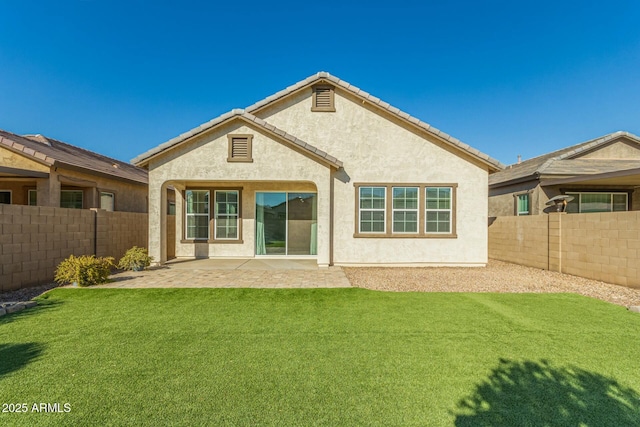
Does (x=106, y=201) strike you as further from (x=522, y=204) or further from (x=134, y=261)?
(x=522, y=204)

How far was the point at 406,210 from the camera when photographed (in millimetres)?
11469

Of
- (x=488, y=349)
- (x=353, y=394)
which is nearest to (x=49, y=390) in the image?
(x=353, y=394)

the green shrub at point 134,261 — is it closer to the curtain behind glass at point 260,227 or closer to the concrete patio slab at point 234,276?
the concrete patio slab at point 234,276

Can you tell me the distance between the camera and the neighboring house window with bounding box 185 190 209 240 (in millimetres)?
12773

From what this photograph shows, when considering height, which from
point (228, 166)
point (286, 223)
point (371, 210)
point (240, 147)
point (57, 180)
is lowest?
point (286, 223)

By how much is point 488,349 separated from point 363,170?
802cm

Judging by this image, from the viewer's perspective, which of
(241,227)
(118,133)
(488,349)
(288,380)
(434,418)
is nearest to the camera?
(434,418)

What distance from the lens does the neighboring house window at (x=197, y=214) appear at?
12.8 meters

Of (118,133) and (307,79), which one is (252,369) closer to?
(307,79)

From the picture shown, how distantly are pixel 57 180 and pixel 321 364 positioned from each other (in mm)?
13667

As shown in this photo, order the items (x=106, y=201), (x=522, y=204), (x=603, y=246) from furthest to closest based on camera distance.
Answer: (x=522, y=204)
(x=106, y=201)
(x=603, y=246)

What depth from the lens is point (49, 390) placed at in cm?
328

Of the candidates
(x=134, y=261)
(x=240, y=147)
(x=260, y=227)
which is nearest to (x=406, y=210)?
(x=260, y=227)

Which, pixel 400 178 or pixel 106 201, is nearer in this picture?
pixel 400 178
